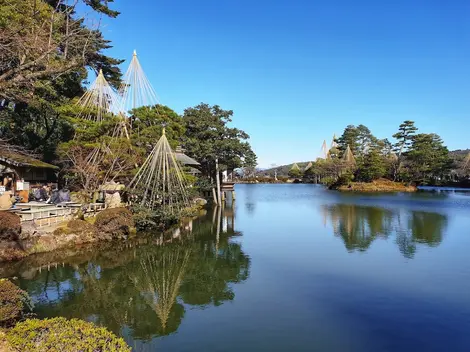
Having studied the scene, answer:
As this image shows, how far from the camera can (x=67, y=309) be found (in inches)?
361

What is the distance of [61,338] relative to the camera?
5.16 m

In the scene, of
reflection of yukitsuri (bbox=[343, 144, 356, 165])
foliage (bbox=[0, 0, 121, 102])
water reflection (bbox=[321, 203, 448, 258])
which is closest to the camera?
foliage (bbox=[0, 0, 121, 102])

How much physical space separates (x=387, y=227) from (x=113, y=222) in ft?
51.1

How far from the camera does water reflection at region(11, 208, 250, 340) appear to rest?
8.83 m

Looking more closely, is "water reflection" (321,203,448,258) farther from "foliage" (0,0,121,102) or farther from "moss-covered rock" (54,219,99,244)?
"foliage" (0,0,121,102)

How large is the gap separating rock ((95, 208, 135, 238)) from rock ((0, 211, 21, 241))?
364 centimetres

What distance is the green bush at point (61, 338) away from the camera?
5.05m

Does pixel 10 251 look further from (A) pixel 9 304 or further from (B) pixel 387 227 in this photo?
(B) pixel 387 227

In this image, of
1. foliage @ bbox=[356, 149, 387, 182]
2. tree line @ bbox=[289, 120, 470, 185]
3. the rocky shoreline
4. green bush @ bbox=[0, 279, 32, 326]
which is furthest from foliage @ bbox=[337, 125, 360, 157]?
green bush @ bbox=[0, 279, 32, 326]

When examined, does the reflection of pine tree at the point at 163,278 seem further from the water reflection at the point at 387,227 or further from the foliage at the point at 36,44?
the water reflection at the point at 387,227

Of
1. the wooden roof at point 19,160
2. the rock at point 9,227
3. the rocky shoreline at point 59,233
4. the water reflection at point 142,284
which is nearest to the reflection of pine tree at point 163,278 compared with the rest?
the water reflection at point 142,284

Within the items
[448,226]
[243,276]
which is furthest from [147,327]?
[448,226]

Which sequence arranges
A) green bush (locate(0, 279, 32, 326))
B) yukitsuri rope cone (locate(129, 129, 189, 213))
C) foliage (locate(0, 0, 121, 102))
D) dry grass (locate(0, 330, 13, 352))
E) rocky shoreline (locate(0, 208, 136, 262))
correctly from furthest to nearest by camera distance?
yukitsuri rope cone (locate(129, 129, 189, 213)) → rocky shoreline (locate(0, 208, 136, 262)) → foliage (locate(0, 0, 121, 102)) → green bush (locate(0, 279, 32, 326)) → dry grass (locate(0, 330, 13, 352))

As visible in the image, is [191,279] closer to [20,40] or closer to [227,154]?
[20,40]
